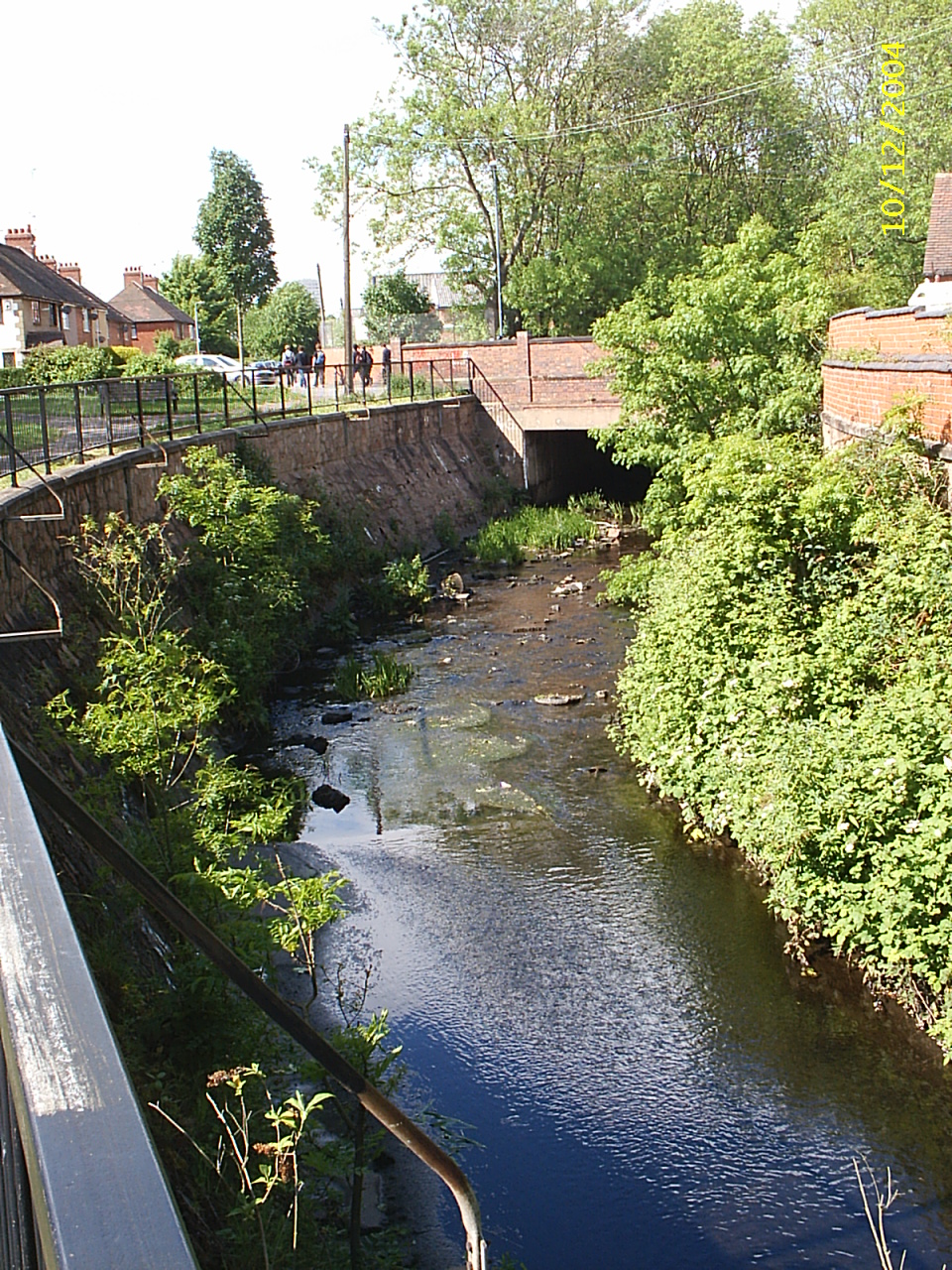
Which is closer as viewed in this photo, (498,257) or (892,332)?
(892,332)

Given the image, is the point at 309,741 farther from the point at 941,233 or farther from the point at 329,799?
the point at 941,233

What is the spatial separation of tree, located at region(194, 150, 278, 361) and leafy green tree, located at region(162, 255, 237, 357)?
782mm

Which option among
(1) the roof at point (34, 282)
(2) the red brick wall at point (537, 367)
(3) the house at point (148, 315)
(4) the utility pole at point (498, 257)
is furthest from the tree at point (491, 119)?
(3) the house at point (148, 315)

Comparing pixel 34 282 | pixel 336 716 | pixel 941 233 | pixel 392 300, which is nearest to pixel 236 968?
pixel 336 716

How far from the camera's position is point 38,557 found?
40.0 feet

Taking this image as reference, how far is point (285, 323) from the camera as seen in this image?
57.4 metres

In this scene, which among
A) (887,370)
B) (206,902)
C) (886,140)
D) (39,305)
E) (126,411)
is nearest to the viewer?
(206,902)

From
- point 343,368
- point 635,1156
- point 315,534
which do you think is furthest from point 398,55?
point 635,1156

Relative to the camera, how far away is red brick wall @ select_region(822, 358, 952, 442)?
37.5 feet

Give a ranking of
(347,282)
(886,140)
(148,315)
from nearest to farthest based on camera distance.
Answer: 1. (347,282)
2. (886,140)
3. (148,315)

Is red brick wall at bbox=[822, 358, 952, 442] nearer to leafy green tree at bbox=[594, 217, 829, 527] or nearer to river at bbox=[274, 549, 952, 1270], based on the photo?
leafy green tree at bbox=[594, 217, 829, 527]

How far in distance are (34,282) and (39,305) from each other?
1.06 meters

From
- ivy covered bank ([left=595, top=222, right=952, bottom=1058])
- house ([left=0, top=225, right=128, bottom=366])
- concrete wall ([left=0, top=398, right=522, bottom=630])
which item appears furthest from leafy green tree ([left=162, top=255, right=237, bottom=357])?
ivy covered bank ([left=595, top=222, right=952, bottom=1058])

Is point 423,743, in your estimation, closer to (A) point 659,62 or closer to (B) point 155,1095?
(B) point 155,1095
